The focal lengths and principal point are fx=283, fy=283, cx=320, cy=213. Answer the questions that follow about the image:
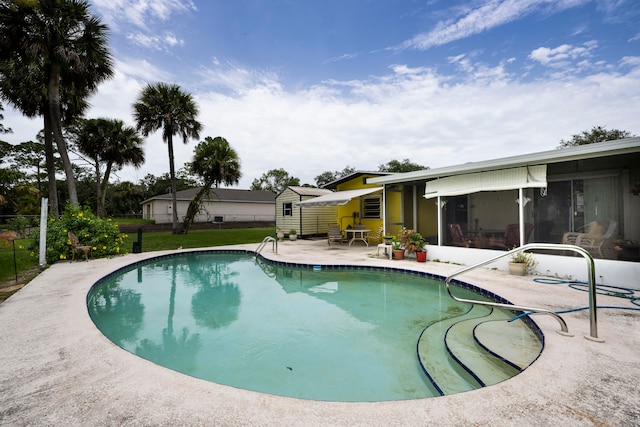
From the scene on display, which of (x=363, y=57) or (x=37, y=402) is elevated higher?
(x=363, y=57)

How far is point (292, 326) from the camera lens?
5078 millimetres

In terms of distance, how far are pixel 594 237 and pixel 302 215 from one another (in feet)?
43.6

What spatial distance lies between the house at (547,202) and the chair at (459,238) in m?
0.03

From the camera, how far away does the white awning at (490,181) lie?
724 cm

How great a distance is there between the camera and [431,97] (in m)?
14.1

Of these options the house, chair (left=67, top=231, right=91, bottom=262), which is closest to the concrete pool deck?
the house

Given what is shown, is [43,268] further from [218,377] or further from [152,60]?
[152,60]

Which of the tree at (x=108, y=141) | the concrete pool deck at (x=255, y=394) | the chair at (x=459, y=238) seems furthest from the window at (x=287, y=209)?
the tree at (x=108, y=141)

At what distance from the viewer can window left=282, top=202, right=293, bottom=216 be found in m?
18.5

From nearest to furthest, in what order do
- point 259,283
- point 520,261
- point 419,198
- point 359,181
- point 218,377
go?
point 218,377 → point 520,261 → point 259,283 → point 419,198 → point 359,181

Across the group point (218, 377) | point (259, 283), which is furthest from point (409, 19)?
point (218, 377)

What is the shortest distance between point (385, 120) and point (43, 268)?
1704 centimetres

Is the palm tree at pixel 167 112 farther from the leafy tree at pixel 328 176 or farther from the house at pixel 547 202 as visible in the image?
the leafy tree at pixel 328 176

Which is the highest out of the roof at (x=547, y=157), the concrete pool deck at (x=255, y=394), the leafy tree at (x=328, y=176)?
the leafy tree at (x=328, y=176)
